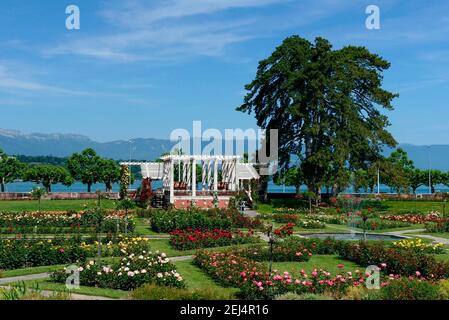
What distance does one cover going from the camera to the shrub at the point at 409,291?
12106mm

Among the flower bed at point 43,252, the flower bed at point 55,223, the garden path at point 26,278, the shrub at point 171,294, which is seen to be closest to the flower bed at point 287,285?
the shrub at point 171,294

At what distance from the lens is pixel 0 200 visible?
156 ft

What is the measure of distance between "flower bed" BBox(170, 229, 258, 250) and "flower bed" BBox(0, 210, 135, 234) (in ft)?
11.8

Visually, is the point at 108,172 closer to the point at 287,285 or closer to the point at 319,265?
the point at 319,265

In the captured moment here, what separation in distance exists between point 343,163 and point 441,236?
17.6m

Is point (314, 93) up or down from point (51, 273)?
up

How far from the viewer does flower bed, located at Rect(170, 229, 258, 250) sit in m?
22.8

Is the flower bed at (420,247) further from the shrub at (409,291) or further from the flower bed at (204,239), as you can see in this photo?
the shrub at (409,291)

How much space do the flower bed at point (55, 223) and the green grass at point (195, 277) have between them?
7.33 m

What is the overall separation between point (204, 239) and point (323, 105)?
1026 inches

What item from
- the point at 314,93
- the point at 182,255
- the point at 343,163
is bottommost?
the point at 182,255

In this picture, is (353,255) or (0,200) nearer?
(353,255)
